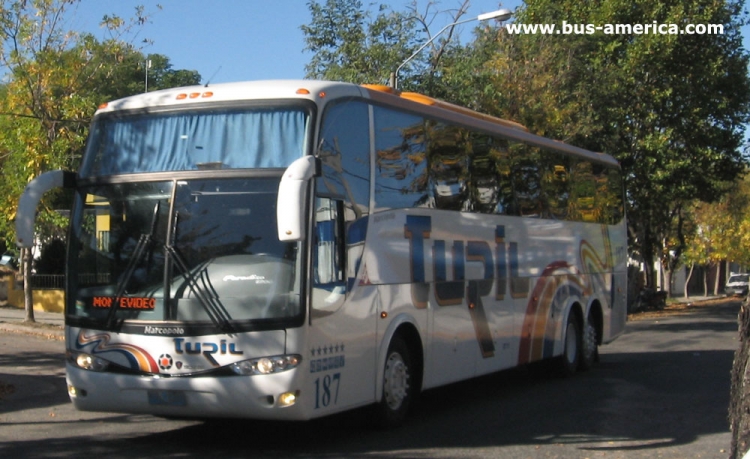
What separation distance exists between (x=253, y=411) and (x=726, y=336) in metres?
20.1

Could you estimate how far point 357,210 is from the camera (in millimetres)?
9547

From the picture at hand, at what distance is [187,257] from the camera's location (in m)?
8.66

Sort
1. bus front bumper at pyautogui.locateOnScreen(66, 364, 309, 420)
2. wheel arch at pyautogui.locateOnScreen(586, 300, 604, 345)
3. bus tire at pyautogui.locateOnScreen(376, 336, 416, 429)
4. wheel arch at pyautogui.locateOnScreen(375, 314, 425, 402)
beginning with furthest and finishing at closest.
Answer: wheel arch at pyautogui.locateOnScreen(586, 300, 604, 345) → bus tire at pyautogui.locateOnScreen(376, 336, 416, 429) → wheel arch at pyautogui.locateOnScreen(375, 314, 425, 402) → bus front bumper at pyautogui.locateOnScreen(66, 364, 309, 420)

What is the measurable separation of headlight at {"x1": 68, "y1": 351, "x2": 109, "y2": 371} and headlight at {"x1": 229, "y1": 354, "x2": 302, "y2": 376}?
4.44 ft

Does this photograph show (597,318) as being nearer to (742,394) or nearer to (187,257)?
(187,257)

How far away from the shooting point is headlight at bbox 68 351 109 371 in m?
8.89

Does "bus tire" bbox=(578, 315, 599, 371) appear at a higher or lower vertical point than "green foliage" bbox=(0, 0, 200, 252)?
lower

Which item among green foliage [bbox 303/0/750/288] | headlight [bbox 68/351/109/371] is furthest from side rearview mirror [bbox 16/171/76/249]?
green foliage [bbox 303/0/750/288]

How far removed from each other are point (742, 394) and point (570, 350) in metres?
10.8

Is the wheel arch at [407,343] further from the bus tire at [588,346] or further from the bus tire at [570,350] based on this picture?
the bus tire at [588,346]

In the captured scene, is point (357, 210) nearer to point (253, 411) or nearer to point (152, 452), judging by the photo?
point (253, 411)

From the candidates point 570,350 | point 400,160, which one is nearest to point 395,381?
point 400,160

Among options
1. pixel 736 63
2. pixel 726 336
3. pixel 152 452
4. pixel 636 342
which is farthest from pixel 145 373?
pixel 736 63

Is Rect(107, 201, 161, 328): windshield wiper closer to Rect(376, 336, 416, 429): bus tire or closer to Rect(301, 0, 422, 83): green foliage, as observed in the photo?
Rect(376, 336, 416, 429): bus tire
